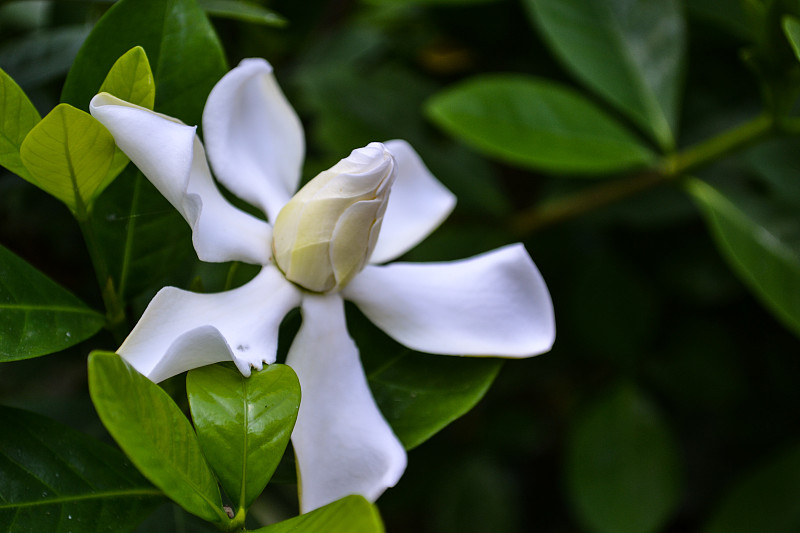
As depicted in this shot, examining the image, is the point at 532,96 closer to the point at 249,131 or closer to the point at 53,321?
the point at 249,131

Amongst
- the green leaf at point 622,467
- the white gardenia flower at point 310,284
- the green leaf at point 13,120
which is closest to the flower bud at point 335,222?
the white gardenia flower at point 310,284

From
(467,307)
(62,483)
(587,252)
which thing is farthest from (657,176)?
(62,483)

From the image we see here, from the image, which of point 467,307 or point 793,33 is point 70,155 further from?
point 793,33

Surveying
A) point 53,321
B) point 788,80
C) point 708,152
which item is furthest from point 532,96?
point 53,321

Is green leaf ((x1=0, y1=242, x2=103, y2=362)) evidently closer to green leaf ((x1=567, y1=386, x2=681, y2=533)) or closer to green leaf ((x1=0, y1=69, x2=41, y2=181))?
green leaf ((x1=0, y1=69, x2=41, y2=181))

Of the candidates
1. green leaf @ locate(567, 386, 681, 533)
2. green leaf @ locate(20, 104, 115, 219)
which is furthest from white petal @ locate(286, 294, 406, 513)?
green leaf @ locate(567, 386, 681, 533)

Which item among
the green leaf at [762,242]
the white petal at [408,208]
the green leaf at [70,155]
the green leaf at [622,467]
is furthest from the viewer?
the green leaf at [622,467]

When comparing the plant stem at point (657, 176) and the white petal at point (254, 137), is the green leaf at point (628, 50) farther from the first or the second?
the white petal at point (254, 137)
